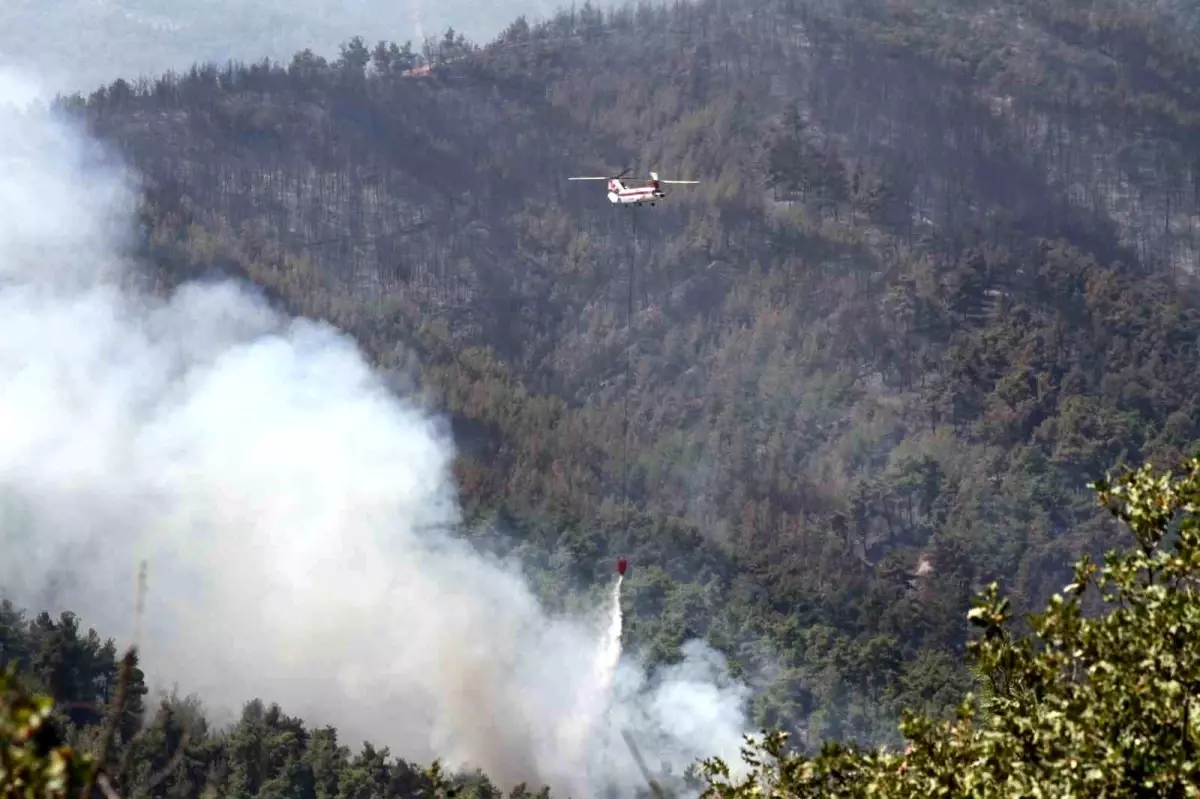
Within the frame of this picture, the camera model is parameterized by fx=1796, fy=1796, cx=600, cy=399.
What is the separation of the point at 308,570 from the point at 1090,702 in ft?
311

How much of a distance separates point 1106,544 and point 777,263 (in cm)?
5393

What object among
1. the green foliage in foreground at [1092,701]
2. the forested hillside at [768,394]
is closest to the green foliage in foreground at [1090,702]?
the green foliage in foreground at [1092,701]

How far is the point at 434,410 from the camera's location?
155 meters

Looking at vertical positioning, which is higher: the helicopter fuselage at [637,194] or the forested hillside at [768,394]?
the helicopter fuselage at [637,194]

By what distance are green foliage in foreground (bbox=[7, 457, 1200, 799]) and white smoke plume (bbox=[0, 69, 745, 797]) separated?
7441 centimetres

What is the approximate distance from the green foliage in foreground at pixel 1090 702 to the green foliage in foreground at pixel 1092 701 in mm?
22

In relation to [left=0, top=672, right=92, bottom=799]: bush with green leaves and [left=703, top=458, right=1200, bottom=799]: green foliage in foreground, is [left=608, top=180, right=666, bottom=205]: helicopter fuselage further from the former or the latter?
[left=0, top=672, right=92, bottom=799]: bush with green leaves

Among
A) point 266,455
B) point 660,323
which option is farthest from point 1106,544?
point 266,455

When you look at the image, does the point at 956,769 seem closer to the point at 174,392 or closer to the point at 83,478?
the point at 83,478

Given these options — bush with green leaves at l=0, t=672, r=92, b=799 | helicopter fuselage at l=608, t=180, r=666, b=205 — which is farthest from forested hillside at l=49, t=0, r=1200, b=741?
bush with green leaves at l=0, t=672, r=92, b=799

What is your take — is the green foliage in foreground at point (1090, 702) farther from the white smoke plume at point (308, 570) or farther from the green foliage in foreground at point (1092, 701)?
the white smoke plume at point (308, 570)

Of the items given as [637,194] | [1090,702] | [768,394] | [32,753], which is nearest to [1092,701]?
[1090,702]

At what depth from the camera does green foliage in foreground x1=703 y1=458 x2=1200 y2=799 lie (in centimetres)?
2544

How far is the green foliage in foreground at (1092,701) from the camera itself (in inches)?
1001
